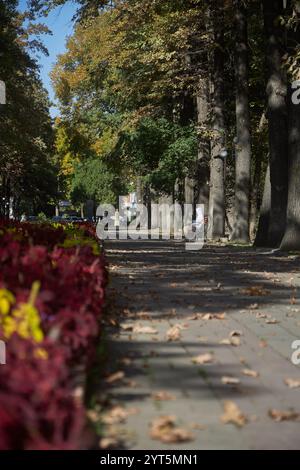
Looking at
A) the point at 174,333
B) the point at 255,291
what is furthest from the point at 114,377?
the point at 255,291

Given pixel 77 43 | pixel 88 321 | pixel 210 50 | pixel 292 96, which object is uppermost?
pixel 77 43

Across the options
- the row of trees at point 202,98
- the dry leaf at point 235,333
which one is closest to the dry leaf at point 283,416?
the dry leaf at point 235,333

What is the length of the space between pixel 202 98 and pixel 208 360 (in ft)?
100

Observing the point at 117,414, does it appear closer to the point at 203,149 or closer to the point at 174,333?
the point at 174,333

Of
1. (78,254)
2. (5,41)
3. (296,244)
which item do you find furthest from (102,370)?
(5,41)

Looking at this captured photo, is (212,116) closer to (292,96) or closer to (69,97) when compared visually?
(292,96)

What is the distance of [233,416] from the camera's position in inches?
187

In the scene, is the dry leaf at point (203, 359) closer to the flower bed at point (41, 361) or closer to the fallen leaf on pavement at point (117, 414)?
the flower bed at point (41, 361)

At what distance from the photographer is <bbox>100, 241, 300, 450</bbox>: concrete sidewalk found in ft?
14.9

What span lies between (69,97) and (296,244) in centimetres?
4264

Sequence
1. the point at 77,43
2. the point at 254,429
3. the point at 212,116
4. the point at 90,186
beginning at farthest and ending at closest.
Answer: the point at 90,186 → the point at 77,43 → the point at 212,116 → the point at 254,429

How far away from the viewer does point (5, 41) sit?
106 feet

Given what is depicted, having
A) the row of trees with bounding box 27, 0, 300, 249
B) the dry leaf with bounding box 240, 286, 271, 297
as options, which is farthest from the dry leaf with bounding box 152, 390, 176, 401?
the row of trees with bounding box 27, 0, 300, 249

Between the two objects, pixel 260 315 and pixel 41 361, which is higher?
pixel 41 361
